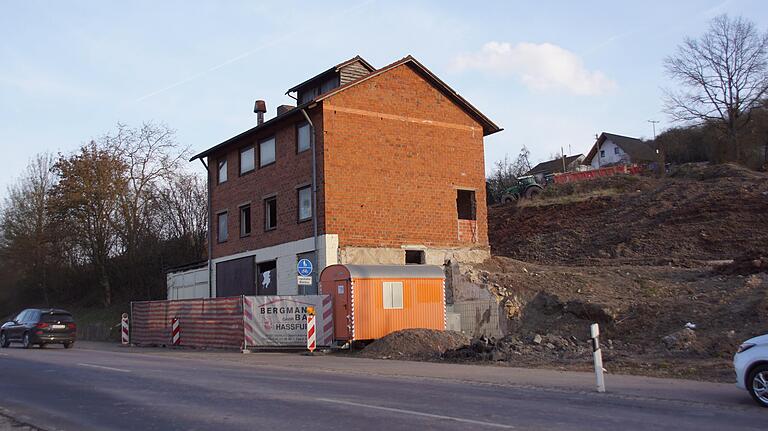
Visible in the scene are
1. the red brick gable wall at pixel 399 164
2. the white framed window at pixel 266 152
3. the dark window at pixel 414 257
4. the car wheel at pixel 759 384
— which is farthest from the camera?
the white framed window at pixel 266 152

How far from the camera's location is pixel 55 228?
157ft

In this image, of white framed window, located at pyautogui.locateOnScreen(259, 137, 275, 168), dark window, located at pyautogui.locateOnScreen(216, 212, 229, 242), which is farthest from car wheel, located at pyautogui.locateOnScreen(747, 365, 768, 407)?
dark window, located at pyautogui.locateOnScreen(216, 212, 229, 242)

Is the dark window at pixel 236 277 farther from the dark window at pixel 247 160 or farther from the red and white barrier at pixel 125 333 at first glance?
the red and white barrier at pixel 125 333

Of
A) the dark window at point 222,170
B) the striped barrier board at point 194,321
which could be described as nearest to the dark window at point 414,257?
the striped barrier board at point 194,321

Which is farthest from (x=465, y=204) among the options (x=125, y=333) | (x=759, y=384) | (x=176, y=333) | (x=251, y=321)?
(x=759, y=384)

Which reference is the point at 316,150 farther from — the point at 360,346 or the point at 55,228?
the point at 55,228

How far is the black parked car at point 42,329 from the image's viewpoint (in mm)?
29281

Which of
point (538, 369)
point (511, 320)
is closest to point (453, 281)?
point (511, 320)

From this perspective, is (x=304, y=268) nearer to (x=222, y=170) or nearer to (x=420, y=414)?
(x=420, y=414)

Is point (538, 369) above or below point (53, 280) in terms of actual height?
below

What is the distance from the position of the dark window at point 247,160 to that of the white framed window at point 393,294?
11927 millimetres

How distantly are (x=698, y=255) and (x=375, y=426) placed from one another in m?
27.7

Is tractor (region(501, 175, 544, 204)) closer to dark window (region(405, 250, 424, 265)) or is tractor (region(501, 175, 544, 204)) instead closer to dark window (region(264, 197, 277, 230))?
dark window (region(405, 250, 424, 265))

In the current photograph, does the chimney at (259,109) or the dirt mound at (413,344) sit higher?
the chimney at (259,109)
